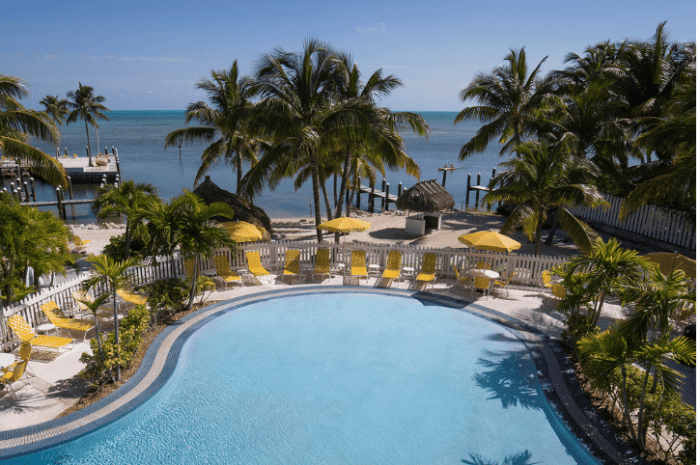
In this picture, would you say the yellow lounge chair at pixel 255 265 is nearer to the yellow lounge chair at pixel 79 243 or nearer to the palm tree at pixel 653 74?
the yellow lounge chair at pixel 79 243

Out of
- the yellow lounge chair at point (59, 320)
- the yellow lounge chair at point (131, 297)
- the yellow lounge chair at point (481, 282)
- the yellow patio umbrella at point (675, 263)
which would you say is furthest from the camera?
the yellow lounge chair at point (481, 282)

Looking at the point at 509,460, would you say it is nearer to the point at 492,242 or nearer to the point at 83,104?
the point at 492,242

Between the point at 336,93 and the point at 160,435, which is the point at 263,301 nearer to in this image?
the point at 160,435

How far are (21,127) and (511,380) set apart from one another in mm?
15686

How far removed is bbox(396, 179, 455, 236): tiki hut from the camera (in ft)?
71.5

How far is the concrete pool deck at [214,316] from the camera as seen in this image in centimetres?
720

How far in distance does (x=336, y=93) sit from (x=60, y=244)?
407 inches

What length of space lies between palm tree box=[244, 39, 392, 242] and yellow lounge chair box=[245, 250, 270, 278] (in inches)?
142

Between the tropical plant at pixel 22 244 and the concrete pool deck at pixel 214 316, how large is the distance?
1.82m

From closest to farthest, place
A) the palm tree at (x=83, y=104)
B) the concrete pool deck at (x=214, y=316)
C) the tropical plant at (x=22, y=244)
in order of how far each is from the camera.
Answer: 1. the concrete pool deck at (x=214, y=316)
2. the tropical plant at (x=22, y=244)
3. the palm tree at (x=83, y=104)

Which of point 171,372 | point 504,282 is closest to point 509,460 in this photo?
point 171,372

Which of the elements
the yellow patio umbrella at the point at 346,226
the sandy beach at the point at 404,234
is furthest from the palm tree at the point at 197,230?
the sandy beach at the point at 404,234

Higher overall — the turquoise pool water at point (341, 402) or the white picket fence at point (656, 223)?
the white picket fence at point (656, 223)

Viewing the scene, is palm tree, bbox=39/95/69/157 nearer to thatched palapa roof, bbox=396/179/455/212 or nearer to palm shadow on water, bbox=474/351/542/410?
thatched palapa roof, bbox=396/179/455/212
